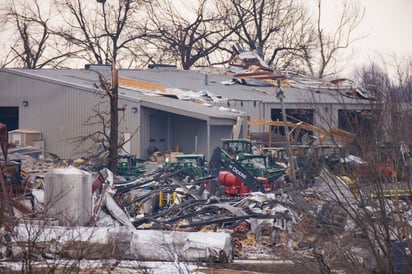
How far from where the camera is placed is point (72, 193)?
16859 mm

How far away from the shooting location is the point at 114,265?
1337 centimetres

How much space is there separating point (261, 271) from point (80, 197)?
436cm

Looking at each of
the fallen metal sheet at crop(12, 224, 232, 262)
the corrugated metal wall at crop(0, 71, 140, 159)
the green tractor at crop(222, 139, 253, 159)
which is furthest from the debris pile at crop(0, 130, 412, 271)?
the corrugated metal wall at crop(0, 71, 140, 159)

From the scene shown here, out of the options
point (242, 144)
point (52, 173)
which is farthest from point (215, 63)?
point (52, 173)

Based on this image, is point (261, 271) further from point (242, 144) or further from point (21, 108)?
point (21, 108)

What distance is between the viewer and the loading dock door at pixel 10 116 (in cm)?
4112

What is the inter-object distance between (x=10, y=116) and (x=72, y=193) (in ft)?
85.7

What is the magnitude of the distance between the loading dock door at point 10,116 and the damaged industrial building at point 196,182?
9cm

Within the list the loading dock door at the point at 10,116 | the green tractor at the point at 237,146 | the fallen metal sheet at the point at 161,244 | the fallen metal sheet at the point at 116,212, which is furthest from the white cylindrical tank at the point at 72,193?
the loading dock door at the point at 10,116

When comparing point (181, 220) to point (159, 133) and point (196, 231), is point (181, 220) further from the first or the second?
point (159, 133)

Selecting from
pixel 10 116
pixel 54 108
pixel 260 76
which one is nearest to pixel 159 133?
pixel 54 108

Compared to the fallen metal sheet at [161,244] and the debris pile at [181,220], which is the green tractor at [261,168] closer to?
the debris pile at [181,220]

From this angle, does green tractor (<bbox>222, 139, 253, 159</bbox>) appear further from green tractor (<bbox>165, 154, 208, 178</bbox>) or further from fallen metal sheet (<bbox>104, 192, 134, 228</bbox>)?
fallen metal sheet (<bbox>104, 192, 134, 228</bbox>)

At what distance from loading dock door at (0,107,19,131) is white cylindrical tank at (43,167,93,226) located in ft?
78.6
